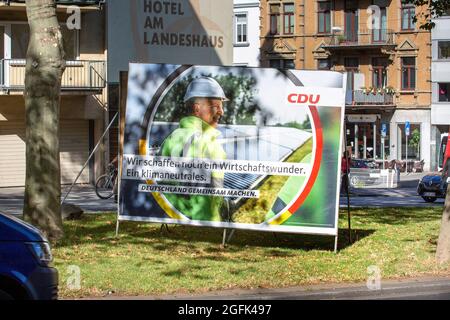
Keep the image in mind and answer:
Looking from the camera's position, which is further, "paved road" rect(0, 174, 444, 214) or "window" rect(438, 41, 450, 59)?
"window" rect(438, 41, 450, 59)

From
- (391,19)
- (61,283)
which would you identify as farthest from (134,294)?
(391,19)

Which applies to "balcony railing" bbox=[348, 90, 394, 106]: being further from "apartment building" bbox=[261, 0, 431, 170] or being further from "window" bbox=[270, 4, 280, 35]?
"window" bbox=[270, 4, 280, 35]

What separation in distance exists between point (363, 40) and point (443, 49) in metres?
5.53

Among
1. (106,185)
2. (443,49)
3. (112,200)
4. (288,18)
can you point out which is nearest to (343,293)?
(112,200)

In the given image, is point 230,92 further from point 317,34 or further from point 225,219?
point 317,34

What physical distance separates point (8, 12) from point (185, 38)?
7707mm

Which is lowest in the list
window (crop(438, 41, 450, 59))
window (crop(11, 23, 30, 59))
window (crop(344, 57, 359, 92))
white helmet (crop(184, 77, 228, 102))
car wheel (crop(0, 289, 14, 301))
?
car wheel (crop(0, 289, 14, 301))

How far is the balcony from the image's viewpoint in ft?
173

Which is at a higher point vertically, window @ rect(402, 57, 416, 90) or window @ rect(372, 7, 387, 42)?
window @ rect(372, 7, 387, 42)

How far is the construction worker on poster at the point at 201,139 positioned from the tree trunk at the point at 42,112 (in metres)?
1.98

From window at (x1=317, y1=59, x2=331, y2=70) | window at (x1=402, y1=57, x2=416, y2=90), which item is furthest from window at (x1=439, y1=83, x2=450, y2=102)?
window at (x1=317, y1=59, x2=331, y2=70)

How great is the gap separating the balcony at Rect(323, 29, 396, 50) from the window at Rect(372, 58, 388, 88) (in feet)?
4.21

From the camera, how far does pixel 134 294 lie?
8.87m
